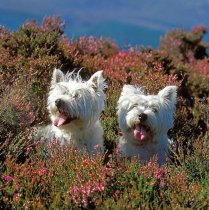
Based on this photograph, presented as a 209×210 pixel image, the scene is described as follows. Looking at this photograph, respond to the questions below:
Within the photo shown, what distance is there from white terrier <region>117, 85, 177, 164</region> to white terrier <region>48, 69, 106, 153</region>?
0.38 meters

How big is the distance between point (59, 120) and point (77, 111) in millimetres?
272

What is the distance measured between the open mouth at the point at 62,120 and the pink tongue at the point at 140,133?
0.90m

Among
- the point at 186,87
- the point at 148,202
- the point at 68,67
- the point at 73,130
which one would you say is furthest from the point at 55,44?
the point at 148,202

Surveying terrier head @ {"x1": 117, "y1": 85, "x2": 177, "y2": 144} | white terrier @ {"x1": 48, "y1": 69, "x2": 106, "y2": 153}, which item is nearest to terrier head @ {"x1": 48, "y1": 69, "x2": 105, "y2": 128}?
white terrier @ {"x1": 48, "y1": 69, "x2": 106, "y2": 153}

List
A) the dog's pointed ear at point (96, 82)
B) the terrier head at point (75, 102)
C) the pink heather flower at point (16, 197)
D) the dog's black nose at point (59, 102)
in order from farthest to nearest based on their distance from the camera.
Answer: the dog's pointed ear at point (96, 82), the terrier head at point (75, 102), the dog's black nose at point (59, 102), the pink heather flower at point (16, 197)

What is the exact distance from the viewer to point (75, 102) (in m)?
7.41

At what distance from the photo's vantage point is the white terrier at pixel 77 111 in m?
7.38

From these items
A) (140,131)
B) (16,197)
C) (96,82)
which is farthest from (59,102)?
(16,197)

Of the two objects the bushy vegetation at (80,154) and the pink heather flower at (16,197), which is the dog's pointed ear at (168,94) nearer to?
the bushy vegetation at (80,154)

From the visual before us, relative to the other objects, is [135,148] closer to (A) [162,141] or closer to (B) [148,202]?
(A) [162,141]

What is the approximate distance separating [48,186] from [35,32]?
325 inches

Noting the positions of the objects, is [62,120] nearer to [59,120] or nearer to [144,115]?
[59,120]

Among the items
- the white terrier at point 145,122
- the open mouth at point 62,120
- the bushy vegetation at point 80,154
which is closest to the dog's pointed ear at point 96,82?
the white terrier at point 145,122

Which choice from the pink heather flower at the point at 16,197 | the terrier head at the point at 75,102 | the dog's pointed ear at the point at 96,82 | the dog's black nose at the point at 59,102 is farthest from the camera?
the dog's pointed ear at the point at 96,82
